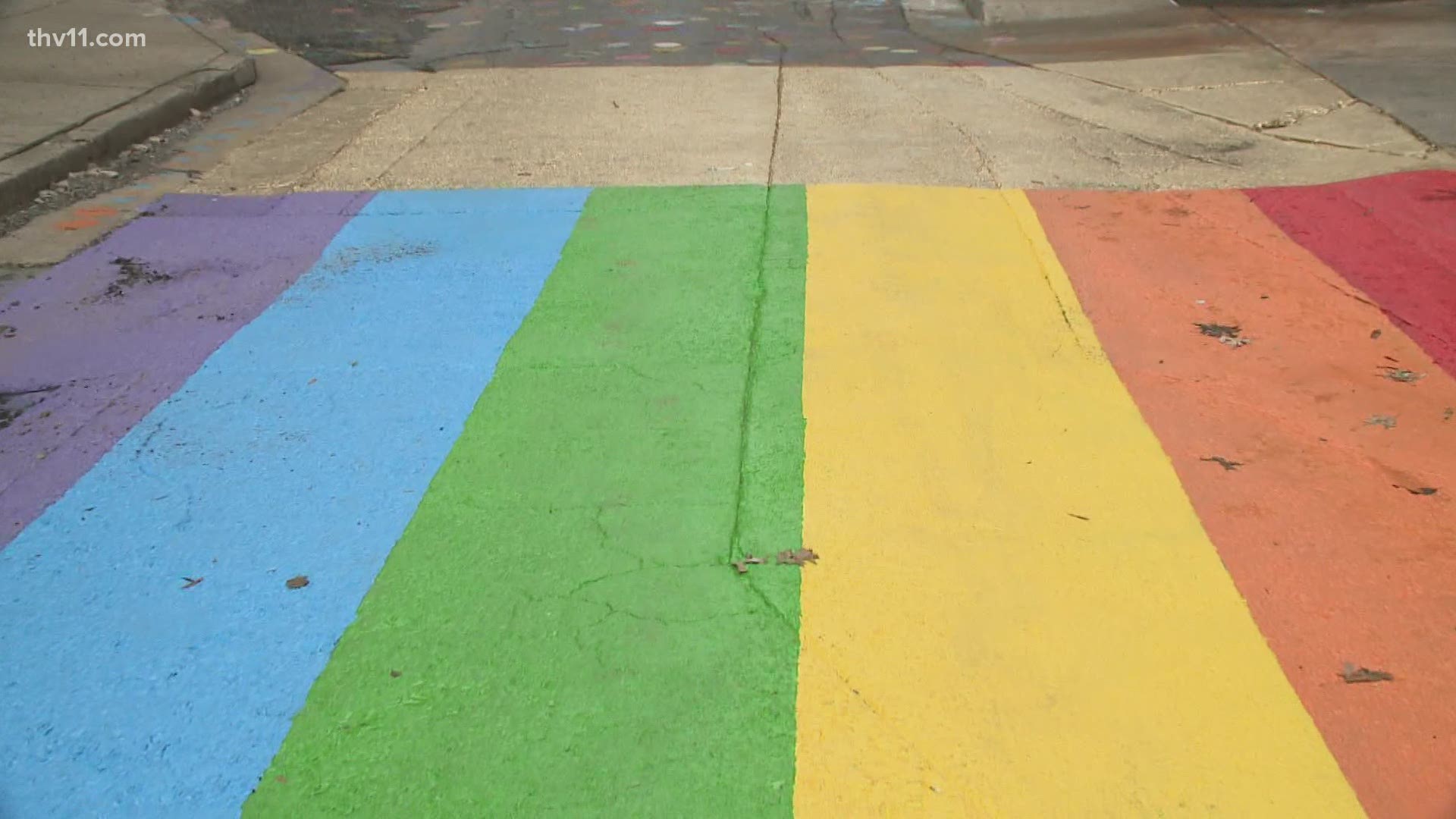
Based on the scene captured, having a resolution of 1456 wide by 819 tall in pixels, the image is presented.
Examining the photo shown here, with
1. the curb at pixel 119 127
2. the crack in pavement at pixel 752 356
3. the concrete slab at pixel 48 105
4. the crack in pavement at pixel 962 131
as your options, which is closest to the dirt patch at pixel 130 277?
the curb at pixel 119 127

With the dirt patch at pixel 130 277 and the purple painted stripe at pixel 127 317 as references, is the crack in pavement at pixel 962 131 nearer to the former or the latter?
the purple painted stripe at pixel 127 317

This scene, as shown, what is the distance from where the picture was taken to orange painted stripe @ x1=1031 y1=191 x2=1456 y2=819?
8.98 feet

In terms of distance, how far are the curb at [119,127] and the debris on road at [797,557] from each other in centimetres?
506

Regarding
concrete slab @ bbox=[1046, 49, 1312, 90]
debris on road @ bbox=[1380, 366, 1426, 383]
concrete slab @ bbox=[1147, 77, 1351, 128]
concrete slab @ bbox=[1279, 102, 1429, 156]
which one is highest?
concrete slab @ bbox=[1046, 49, 1312, 90]

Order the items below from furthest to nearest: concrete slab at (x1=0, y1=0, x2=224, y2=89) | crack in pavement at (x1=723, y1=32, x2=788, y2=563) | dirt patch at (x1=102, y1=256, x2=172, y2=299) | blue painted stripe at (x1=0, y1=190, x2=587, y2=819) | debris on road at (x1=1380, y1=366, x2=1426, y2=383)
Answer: concrete slab at (x1=0, y1=0, x2=224, y2=89)
dirt patch at (x1=102, y1=256, x2=172, y2=299)
debris on road at (x1=1380, y1=366, x2=1426, y2=383)
crack in pavement at (x1=723, y1=32, x2=788, y2=563)
blue painted stripe at (x1=0, y1=190, x2=587, y2=819)

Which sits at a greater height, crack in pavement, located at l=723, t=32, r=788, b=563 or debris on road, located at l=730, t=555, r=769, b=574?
crack in pavement, located at l=723, t=32, r=788, b=563

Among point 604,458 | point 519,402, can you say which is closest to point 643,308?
point 519,402

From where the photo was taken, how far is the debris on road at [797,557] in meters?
3.23

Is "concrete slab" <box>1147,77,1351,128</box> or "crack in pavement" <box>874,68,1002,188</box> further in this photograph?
"concrete slab" <box>1147,77,1351,128</box>

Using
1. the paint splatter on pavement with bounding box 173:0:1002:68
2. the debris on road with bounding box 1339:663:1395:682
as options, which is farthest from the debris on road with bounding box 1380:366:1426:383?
the paint splatter on pavement with bounding box 173:0:1002:68

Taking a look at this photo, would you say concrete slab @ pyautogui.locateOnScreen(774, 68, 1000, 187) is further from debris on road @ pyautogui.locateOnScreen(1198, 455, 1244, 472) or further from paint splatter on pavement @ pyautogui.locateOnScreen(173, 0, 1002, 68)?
debris on road @ pyautogui.locateOnScreen(1198, 455, 1244, 472)

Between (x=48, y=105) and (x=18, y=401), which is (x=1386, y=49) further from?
(x=48, y=105)

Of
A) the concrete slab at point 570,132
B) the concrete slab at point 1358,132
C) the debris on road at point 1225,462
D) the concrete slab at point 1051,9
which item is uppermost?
the concrete slab at point 1051,9

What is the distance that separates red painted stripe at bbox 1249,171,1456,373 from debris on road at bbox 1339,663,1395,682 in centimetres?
207
